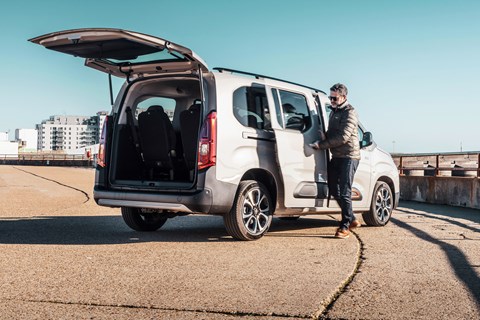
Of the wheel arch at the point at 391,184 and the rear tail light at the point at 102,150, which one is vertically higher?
the rear tail light at the point at 102,150

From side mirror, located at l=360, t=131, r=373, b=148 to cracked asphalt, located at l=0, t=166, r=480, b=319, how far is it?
1.26 metres

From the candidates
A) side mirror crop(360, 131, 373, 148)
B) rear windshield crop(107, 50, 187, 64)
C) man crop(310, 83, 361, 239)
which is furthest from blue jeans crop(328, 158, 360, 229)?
rear windshield crop(107, 50, 187, 64)

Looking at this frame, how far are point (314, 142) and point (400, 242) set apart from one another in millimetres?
1657

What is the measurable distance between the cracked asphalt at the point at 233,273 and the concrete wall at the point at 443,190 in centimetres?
600

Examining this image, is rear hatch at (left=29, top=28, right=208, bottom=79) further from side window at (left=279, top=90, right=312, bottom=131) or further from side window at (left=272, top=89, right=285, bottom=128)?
side window at (left=279, top=90, right=312, bottom=131)

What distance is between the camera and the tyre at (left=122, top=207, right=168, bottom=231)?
8008 mm

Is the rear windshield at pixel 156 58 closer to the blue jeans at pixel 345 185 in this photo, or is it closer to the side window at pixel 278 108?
the side window at pixel 278 108

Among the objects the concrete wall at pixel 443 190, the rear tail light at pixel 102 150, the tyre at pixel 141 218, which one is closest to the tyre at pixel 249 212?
the tyre at pixel 141 218

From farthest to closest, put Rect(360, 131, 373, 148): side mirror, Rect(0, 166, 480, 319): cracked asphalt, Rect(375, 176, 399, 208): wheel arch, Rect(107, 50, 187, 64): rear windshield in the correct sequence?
Rect(375, 176, 399, 208): wheel arch → Rect(360, 131, 373, 148): side mirror → Rect(107, 50, 187, 64): rear windshield → Rect(0, 166, 480, 319): cracked asphalt

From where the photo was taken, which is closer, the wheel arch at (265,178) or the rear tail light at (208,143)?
the rear tail light at (208,143)

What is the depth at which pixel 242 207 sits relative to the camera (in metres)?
6.85

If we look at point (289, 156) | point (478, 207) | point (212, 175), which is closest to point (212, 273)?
point (212, 175)

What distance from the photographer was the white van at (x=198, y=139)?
21.4ft

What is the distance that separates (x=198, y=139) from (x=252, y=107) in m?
0.88
